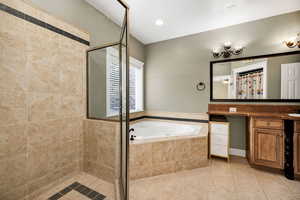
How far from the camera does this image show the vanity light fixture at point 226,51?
2394 millimetres

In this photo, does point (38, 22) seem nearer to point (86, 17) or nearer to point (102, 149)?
point (86, 17)

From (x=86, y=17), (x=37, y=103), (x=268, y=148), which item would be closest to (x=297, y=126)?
(x=268, y=148)

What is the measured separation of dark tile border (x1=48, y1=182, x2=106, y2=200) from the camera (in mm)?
1283

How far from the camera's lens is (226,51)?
2479mm

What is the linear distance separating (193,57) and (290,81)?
171 cm

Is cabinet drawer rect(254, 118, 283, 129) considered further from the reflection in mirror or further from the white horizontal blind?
the white horizontal blind

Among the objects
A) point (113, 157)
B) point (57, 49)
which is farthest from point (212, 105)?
point (57, 49)

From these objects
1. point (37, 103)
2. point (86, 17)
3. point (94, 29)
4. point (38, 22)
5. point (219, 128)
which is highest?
point (86, 17)

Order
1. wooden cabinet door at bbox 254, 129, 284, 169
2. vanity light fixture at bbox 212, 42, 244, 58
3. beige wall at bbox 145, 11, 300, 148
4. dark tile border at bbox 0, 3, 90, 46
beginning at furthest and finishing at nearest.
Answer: vanity light fixture at bbox 212, 42, 244, 58 → beige wall at bbox 145, 11, 300, 148 → wooden cabinet door at bbox 254, 129, 284, 169 → dark tile border at bbox 0, 3, 90, 46

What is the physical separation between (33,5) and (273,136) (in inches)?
135

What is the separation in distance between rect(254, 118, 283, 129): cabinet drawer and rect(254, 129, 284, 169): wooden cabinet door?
0.20 feet

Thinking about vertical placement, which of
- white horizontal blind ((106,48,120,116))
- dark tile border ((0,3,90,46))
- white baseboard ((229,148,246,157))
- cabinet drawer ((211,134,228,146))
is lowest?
white baseboard ((229,148,246,157))

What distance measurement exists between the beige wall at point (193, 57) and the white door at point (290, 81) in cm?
32

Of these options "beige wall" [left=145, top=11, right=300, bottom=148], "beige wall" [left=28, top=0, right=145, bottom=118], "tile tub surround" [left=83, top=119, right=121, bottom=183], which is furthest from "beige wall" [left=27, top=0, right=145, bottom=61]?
"beige wall" [left=145, top=11, right=300, bottom=148]
